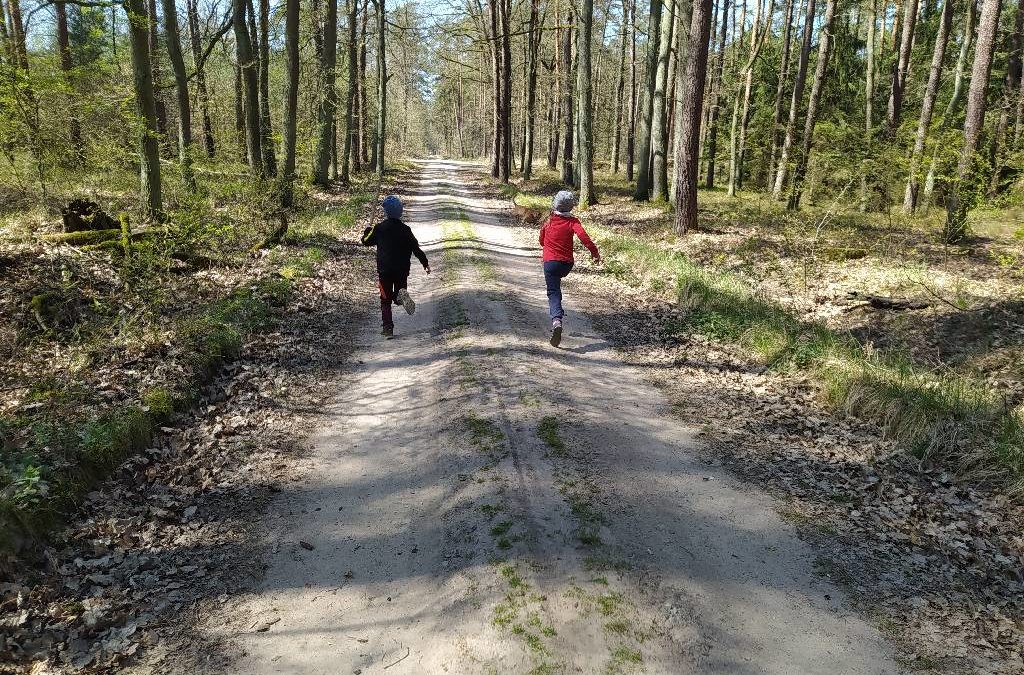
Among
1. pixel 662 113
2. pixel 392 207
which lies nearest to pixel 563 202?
pixel 392 207

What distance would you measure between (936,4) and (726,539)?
3687 cm

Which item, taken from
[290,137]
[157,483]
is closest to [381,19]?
[290,137]

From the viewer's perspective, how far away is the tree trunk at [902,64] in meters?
20.7

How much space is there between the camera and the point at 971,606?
12.5ft

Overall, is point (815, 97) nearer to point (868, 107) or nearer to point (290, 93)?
point (868, 107)

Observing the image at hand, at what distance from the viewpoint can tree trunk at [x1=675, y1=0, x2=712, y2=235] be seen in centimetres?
1339

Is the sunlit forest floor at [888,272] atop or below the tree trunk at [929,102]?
below

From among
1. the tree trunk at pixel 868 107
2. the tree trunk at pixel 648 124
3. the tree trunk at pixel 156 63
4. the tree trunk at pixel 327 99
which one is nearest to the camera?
the tree trunk at pixel 868 107

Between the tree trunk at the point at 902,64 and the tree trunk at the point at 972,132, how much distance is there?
7632 mm

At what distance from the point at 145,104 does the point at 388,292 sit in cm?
649

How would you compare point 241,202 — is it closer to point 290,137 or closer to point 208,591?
point 290,137

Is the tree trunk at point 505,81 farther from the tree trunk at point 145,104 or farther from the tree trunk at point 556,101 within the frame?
the tree trunk at point 145,104

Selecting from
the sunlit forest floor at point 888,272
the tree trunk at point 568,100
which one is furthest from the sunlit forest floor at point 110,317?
the tree trunk at point 568,100

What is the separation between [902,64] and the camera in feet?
69.7
